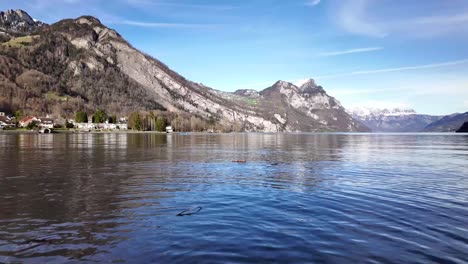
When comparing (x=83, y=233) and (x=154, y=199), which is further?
(x=154, y=199)

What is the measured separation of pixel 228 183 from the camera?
3409 cm

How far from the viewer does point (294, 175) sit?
40.6m

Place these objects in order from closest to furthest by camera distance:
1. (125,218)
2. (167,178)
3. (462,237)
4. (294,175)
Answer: (462,237), (125,218), (167,178), (294,175)

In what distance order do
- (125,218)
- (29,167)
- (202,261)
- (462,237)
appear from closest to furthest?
(202,261) < (462,237) < (125,218) < (29,167)

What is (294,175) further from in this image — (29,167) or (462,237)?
(29,167)

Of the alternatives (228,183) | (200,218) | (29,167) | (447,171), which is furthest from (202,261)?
(447,171)

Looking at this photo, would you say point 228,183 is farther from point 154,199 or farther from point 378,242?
point 378,242

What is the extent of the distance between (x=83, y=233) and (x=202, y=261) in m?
7.41

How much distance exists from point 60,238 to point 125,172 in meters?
26.0

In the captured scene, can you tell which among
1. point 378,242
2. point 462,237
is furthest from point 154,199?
point 462,237

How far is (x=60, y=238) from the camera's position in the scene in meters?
15.8

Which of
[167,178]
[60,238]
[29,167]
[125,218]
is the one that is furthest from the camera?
[29,167]

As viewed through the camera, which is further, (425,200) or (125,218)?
(425,200)

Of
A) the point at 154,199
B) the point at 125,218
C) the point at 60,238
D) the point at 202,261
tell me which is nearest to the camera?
the point at 202,261
